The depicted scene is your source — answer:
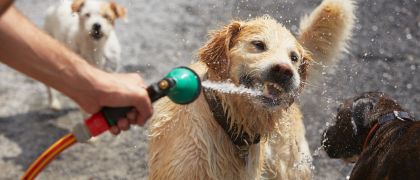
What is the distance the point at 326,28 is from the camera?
3.76 m

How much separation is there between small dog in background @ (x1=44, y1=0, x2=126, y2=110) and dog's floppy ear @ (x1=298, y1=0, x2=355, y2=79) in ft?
7.90

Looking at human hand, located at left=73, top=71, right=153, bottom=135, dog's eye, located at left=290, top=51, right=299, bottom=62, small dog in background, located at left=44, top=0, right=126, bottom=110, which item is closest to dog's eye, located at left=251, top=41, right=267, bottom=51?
dog's eye, located at left=290, top=51, right=299, bottom=62

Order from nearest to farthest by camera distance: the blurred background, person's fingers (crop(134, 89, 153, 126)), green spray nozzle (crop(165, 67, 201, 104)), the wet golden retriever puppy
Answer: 1. person's fingers (crop(134, 89, 153, 126))
2. green spray nozzle (crop(165, 67, 201, 104))
3. the wet golden retriever puppy
4. the blurred background

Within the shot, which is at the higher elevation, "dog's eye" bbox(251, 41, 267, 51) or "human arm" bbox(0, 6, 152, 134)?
"human arm" bbox(0, 6, 152, 134)

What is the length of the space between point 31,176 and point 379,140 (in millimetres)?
1967

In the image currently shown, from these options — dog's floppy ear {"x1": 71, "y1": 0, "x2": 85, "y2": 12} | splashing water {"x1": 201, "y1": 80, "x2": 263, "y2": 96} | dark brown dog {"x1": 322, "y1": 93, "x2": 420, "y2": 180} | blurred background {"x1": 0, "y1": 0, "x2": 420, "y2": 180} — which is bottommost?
blurred background {"x1": 0, "y1": 0, "x2": 420, "y2": 180}

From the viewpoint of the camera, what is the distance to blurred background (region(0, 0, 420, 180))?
191 inches

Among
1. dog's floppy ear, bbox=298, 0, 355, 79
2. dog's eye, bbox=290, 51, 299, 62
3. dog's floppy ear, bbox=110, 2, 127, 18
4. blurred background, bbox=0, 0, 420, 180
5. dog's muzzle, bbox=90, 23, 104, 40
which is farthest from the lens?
dog's floppy ear, bbox=110, 2, 127, 18

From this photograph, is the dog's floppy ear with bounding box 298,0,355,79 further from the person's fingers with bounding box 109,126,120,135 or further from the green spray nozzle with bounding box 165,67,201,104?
the person's fingers with bounding box 109,126,120,135

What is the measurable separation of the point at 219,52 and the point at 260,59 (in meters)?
0.30

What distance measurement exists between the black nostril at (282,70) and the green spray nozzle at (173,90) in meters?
1.03

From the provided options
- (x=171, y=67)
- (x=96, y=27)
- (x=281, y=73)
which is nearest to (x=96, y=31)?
(x=96, y=27)

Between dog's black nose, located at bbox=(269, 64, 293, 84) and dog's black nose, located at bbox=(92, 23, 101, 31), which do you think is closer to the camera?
dog's black nose, located at bbox=(269, 64, 293, 84)

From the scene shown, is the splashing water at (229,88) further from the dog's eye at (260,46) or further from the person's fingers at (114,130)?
the person's fingers at (114,130)
